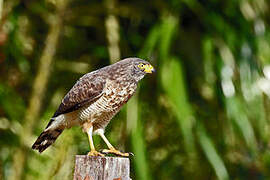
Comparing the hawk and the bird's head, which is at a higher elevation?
the bird's head

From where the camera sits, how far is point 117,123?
11.3 feet

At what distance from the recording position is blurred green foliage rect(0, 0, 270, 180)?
3.36 m

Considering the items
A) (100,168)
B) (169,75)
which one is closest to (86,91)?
(100,168)

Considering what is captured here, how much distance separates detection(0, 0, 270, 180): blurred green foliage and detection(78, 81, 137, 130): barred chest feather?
94cm

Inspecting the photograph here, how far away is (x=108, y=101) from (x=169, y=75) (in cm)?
116

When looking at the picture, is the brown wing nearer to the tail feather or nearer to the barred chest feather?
the barred chest feather

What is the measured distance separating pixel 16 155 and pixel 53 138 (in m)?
0.65

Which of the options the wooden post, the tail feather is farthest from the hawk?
the wooden post

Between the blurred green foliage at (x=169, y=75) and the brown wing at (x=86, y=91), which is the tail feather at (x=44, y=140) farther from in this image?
the blurred green foliage at (x=169, y=75)

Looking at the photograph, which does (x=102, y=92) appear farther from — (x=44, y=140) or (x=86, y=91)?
(x=44, y=140)

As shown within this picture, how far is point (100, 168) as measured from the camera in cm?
171

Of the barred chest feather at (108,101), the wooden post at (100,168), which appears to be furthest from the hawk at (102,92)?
the wooden post at (100,168)

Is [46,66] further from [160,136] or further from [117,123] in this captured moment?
[160,136]

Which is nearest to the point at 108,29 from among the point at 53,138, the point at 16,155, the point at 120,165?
the point at 16,155
